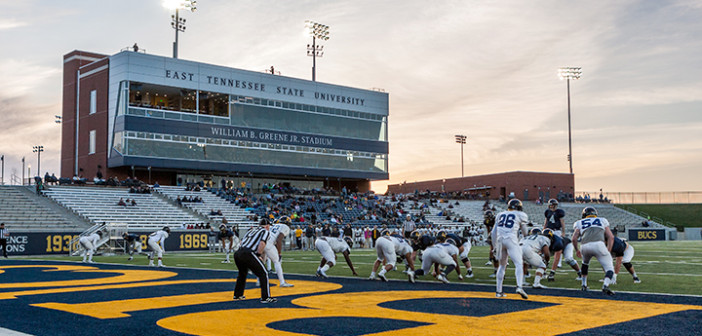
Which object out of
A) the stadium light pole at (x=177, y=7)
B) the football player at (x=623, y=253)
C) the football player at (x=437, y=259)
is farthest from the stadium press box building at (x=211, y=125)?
the football player at (x=623, y=253)

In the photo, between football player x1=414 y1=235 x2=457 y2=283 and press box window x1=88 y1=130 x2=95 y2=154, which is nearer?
football player x1=414 y1=235 x2=457 y2=283

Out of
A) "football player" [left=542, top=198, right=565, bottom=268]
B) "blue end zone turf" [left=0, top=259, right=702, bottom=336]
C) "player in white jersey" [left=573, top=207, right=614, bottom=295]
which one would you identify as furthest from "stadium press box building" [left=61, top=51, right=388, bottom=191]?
"player in white jersey" [left=573, top=207, right=614, bottom=295]

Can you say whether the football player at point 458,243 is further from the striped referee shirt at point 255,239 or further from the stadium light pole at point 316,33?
the stadium light pole at point 316,33

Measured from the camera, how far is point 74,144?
53000mm

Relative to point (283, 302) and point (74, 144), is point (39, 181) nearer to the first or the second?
point (74, 144)

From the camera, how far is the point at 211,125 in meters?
50.7

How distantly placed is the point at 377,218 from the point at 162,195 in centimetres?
1513

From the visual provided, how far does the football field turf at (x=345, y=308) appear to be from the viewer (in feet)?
25.2

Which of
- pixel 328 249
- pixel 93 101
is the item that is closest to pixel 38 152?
pixel 93 101

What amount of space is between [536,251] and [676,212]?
217 feet

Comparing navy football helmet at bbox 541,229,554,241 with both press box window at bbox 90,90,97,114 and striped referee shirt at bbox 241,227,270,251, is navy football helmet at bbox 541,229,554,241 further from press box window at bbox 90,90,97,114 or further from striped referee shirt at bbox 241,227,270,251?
press box window at bbox 90,90,97,114

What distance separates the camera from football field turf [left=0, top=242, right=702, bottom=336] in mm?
7695

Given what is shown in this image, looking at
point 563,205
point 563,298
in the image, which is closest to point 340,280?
point 563,298

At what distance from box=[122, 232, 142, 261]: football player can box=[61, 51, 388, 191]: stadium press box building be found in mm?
18400
